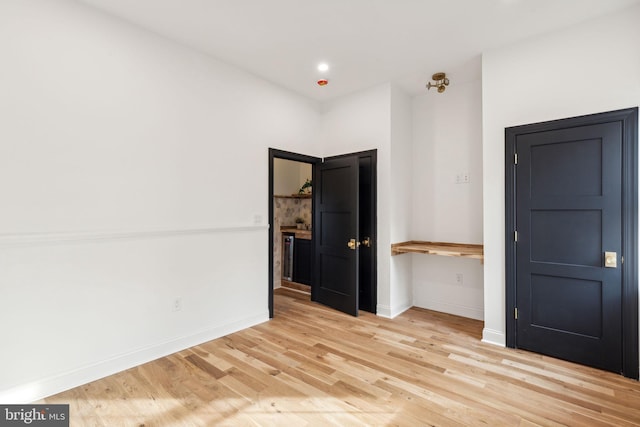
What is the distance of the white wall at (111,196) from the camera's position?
6.88 ft

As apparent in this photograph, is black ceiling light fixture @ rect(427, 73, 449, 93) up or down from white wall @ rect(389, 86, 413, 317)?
up

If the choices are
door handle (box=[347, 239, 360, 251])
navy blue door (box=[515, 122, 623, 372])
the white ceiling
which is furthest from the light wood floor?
the white ceiling

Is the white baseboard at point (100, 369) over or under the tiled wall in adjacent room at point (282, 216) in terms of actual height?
under

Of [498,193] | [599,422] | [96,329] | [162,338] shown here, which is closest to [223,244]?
[162,338]

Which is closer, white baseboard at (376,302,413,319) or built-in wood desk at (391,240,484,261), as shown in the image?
built-in wood desk at (391,240,484,261)

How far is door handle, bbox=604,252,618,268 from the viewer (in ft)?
8.05

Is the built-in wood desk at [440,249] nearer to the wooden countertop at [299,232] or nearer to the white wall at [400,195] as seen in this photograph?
the white wall at [400,195]

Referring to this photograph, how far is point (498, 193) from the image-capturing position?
3.00 metres

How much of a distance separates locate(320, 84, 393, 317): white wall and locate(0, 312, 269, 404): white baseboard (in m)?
1.84

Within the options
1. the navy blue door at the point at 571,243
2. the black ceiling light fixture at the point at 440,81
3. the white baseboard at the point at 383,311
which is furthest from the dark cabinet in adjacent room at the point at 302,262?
the navy blue door at the point at 571,243

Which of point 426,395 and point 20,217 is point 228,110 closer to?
point 20,217

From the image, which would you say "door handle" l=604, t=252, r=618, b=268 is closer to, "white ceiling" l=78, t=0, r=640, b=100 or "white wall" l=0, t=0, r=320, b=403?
"white ceiling" l=78, t=0, r=640, b=100

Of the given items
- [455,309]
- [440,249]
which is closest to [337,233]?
[440,249]

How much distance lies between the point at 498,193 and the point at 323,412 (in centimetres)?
244
